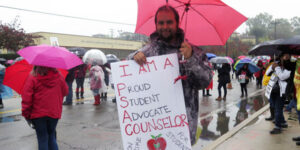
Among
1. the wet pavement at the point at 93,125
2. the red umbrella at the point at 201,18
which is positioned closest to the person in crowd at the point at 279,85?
the wet pavement at the point at 93,125

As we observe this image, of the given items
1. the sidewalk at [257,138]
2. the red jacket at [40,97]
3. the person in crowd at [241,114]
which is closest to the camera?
the red jacket at [40,97]

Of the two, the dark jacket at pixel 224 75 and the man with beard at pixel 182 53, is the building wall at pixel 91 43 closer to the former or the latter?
the dark jacket at pixel 224 75

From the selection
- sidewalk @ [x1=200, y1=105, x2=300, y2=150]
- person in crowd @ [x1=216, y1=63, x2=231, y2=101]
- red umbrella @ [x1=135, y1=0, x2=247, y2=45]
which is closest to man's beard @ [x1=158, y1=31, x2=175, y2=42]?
red umbrella @ [x1=135, y1=0, x2=247, y2=45]

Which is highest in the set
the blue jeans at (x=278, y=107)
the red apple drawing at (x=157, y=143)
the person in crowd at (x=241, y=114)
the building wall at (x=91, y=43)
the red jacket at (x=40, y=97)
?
the building wall at (x=91, y=43)

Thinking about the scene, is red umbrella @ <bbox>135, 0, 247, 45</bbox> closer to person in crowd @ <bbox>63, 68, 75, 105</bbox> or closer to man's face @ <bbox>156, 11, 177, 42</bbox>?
man's face @ <bbox>156, 11, 177, 42</bbox>

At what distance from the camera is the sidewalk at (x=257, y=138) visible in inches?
173

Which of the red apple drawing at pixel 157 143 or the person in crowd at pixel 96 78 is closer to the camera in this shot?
the red apple drawing at pixel 157 143

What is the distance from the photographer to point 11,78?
3854 mm

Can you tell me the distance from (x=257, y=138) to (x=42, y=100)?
157 inches

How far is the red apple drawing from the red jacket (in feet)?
6.00

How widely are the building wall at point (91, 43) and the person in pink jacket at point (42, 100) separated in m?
25.4

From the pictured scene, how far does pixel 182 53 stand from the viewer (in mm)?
1921

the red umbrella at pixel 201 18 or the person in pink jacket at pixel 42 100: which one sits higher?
the red umbrella at pixel 201 18

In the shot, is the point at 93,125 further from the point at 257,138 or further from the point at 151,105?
the point at 151,105
